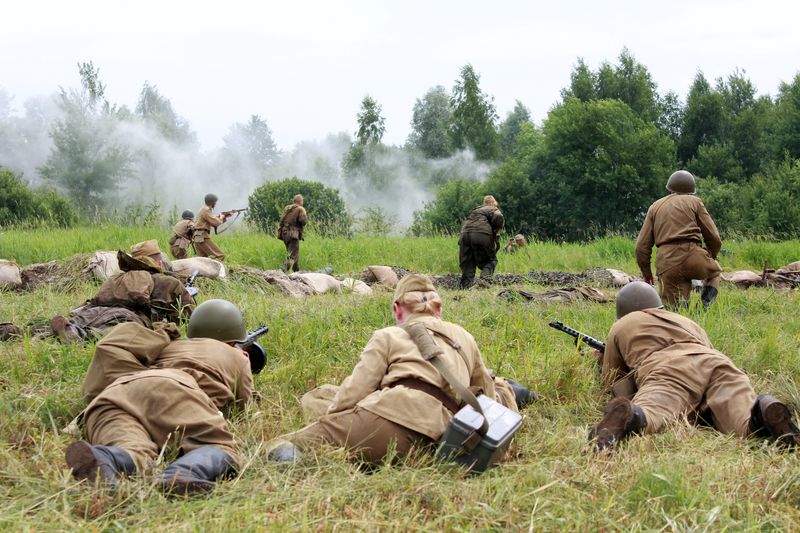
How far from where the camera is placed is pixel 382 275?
1232 centimetres

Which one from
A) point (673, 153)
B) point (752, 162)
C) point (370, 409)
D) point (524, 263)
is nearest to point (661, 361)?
point (370, 409)

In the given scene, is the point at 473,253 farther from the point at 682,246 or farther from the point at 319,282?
the point at 682,246

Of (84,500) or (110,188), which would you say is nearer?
(84,500)

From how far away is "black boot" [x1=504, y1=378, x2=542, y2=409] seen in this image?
5074mm

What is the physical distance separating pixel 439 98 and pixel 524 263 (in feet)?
126

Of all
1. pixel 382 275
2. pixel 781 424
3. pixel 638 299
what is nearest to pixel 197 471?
pixel 781 424

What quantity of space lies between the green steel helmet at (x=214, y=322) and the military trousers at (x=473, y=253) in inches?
303

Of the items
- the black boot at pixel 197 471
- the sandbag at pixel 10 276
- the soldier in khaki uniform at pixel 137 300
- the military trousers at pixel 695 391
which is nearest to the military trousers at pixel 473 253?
the sandbag at pixel 10 276

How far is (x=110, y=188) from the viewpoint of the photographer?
3931cm

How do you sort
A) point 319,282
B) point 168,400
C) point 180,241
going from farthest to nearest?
point 180,241 → point 319,282 → point 168,400

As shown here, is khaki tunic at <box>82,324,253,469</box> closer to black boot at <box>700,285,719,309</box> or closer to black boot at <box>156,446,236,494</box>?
black boot at <box>156,446,236,494</box>

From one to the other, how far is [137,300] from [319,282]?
14.6 ft

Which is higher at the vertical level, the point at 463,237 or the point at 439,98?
the point at 439,98

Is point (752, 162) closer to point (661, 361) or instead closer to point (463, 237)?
point (463, 237)
